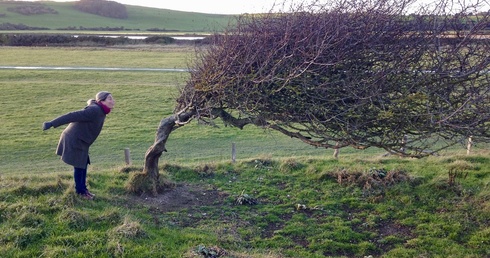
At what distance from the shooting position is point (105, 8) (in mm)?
102188

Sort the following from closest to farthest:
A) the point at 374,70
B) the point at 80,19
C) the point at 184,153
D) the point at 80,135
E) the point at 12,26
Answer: the point at 374,70
the point at 80,135
the point at 184,153
the point at 12,26
the point at 80,19

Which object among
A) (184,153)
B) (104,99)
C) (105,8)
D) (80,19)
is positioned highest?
(105,8)

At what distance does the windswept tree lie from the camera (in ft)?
22.8

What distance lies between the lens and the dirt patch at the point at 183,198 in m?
8.87

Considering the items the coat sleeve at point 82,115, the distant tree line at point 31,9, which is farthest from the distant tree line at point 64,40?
the coat sleeve at point 82,115

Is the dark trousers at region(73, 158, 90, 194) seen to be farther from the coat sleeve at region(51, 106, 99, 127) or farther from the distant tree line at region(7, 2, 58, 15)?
the distant tree line at region(7, 2, 58, 15)

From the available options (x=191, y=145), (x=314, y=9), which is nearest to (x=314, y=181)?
(x=314, y=9)

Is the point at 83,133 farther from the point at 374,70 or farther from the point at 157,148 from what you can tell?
the point at 374,70

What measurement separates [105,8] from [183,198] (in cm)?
10129

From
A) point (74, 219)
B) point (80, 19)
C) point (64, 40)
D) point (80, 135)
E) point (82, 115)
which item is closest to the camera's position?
point (74, 219)

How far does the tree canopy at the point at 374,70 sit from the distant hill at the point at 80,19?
70988 mm

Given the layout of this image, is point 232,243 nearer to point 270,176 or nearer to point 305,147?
point 270,176

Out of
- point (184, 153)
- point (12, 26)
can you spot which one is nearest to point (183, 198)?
point (184, 153)

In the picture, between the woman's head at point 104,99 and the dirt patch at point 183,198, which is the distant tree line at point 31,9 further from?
the woman's head at point 104,99
